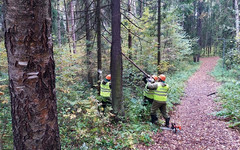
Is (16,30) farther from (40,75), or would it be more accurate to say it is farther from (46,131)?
(46,131)

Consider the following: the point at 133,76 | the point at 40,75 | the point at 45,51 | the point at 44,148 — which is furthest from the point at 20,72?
the point at 133,76

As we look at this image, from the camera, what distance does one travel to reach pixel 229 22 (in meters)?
23.3

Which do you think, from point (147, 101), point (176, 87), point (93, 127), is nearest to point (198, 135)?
point (147, 101)

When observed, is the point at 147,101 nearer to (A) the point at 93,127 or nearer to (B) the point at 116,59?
(B) the point at 116,59

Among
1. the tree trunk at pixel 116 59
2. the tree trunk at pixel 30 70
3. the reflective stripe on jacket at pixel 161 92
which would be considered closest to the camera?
the tree trunk at pixel 30 70

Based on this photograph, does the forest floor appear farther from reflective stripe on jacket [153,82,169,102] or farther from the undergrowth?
reflective stripe on jacket [153,82,169,102]

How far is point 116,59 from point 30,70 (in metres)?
3.84

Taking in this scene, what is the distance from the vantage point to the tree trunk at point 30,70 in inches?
53.6

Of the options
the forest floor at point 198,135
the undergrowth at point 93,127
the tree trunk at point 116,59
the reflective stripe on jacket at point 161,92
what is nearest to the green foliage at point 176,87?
the forest floor at point 198,135

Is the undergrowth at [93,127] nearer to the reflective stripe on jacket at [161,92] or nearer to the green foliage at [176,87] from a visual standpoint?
the reflective stripe on jacket at [161,92]

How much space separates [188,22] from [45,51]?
3791 cm

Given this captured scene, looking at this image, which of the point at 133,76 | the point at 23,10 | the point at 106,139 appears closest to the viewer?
the point at 23,10

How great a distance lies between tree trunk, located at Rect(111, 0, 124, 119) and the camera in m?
5.00

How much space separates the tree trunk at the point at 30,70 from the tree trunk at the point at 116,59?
3.66m
